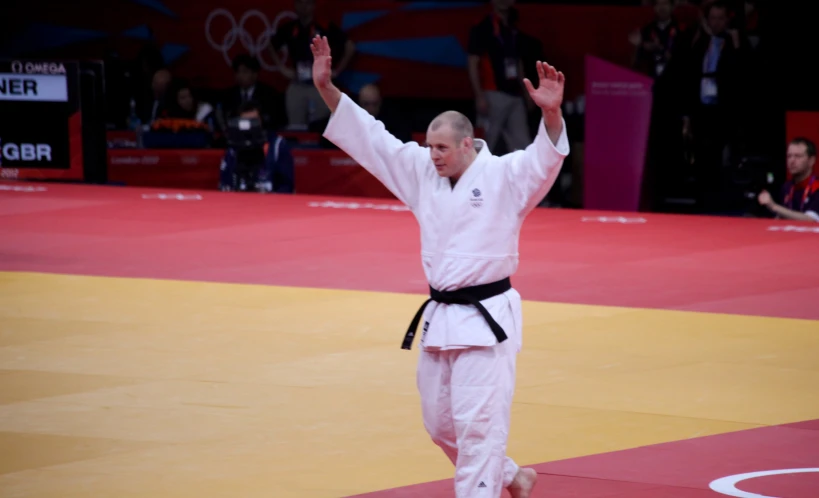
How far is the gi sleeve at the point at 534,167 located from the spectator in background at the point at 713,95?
38.3 feet

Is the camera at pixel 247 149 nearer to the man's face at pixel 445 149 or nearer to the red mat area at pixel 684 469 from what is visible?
the red mat area at pixel 684 469

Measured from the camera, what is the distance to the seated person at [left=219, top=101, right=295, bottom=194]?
1727 cm

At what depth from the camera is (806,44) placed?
18.5m

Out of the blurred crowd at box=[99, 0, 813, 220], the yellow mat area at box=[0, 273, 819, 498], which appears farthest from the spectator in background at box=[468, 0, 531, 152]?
the yellow mat area at box=[0, 273, 819, 498]

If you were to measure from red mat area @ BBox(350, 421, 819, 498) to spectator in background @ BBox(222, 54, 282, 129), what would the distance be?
13.5 metres

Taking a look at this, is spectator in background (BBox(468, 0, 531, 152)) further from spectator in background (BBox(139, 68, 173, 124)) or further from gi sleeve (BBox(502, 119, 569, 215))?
gi sleeve (BBox(502, 119, 569, 215))

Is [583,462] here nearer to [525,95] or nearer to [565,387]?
[565,387]

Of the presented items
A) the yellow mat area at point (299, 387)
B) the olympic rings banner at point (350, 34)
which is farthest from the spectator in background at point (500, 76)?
the yellow mat area at point (299, 387)

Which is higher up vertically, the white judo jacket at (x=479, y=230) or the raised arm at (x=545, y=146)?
the raised arm at (x=545, y=146)

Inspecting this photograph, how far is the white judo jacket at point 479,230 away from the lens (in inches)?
245

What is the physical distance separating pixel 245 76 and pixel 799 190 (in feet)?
28.5

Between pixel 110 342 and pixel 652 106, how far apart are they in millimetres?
9689

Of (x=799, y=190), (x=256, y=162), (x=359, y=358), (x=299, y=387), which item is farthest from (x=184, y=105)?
(x=299, y=387)

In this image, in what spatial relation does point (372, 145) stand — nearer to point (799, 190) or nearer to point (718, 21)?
point (799, 190)
